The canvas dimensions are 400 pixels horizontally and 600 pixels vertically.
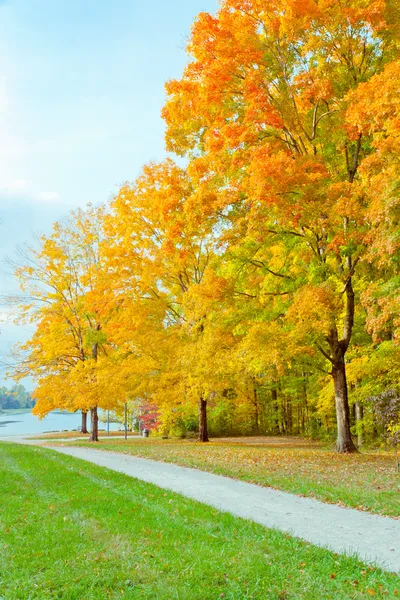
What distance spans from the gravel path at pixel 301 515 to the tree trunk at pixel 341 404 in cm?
645

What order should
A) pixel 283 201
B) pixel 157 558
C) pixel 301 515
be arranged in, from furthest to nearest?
pixel 283 201 → pixel 301 515 → pixel 157 558

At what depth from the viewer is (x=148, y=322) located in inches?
853

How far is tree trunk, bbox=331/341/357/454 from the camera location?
1565 centimetres

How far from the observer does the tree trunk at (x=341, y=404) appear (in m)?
15.6

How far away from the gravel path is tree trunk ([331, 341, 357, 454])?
6449mm

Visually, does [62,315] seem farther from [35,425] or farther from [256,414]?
[35,425]

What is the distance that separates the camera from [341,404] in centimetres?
1578

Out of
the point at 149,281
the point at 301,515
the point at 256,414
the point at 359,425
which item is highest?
the point at 149,281

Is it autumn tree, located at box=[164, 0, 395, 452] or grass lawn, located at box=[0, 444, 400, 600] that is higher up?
autumn tree, located at box=[164, 0, 395, 452]

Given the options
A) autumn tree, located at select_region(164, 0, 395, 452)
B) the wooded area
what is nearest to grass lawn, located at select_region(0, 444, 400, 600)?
the wooded area

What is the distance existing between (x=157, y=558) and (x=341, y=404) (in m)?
12.0

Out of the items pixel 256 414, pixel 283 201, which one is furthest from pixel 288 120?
pixel 256 414

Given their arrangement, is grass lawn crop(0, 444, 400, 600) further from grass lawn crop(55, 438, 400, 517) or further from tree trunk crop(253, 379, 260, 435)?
tree trunk crop(253, 379, 260, 435)

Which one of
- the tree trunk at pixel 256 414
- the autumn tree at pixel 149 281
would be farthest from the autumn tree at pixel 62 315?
the tree trunk at pixel 256 414
